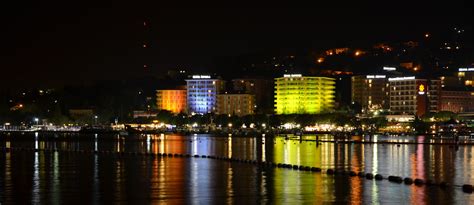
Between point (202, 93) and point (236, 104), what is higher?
point (202, 93)

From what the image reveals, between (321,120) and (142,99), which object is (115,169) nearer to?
(321,120)

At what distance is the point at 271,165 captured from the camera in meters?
39.7

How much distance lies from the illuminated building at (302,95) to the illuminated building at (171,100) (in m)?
24.5

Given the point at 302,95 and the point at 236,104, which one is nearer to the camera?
the point at 302,95

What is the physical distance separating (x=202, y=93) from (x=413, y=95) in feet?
164

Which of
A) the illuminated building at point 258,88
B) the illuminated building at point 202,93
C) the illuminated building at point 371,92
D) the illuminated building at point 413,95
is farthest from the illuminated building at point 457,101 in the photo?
the illuminated building at point 202,93

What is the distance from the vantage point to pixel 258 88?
187 m

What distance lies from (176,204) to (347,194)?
613 centimetres

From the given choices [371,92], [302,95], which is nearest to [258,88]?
[302,95]

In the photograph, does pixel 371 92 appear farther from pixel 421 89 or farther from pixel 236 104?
pixel 236 104

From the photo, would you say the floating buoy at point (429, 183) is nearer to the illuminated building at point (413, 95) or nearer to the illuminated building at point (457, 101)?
the illuminated building at point (413, 95)

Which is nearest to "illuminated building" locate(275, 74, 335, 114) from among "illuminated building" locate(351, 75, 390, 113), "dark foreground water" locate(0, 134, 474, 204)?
"illuminated building" locate(351, 75, 390, 113)

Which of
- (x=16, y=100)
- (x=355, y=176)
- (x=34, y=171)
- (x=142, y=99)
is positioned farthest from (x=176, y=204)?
(x=142, y=99)

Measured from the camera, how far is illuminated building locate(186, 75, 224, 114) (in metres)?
182
